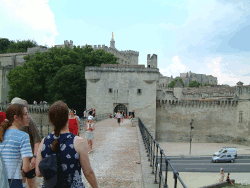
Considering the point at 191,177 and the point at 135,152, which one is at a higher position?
the point at 135,152

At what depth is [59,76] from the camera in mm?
33656

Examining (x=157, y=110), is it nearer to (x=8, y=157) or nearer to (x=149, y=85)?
(x=149, y=85)

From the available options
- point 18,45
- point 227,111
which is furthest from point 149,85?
point 18,45

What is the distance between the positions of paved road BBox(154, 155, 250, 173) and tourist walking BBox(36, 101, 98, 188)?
1899cm

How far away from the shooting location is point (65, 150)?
311cm

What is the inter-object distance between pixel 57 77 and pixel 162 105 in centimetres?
1392

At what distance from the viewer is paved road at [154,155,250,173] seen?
22.3 metres

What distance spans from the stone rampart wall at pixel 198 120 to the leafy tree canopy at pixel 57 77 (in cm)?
1094

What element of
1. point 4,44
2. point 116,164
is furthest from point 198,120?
point 4,44

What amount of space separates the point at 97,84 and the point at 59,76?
5.10m

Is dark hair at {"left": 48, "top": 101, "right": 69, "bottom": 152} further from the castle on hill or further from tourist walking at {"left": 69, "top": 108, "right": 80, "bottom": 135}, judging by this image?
the castle on hill

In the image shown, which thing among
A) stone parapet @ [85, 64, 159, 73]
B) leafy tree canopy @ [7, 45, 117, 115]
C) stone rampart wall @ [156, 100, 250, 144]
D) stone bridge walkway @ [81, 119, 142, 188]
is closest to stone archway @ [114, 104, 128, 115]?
stone parapet @ [85, 64, 159, 73]

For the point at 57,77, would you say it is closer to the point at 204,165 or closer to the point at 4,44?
the point at 204,165

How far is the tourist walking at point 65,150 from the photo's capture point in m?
3.11
